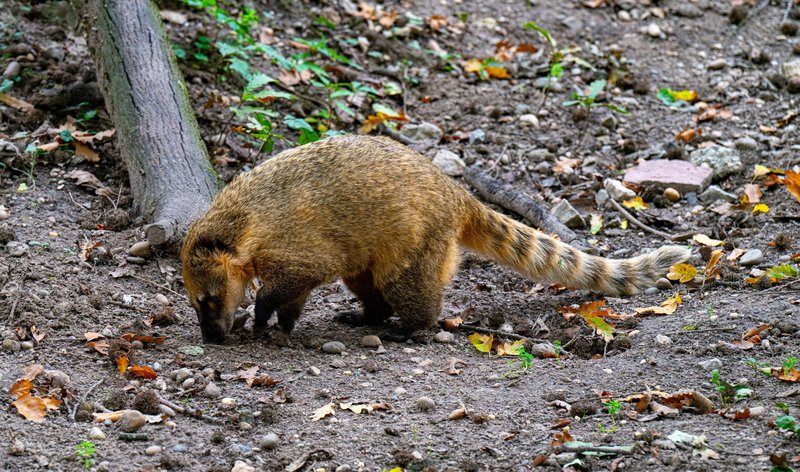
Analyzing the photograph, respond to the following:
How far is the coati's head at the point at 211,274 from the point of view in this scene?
5977 mm

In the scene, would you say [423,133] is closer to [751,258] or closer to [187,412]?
[751,258]

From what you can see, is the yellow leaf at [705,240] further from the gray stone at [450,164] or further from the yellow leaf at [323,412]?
the yellow leaf at [323,412]

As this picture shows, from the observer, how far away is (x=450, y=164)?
28.6 feet

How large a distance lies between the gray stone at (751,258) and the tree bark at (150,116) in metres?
4.16

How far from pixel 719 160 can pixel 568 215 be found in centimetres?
169

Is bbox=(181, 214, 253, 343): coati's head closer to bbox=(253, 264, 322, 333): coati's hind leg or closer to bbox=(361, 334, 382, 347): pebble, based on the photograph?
bbox=(253, 264, 322, 333): coati's hind leg

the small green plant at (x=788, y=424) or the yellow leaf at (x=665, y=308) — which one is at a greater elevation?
the small green plant at (x=788, y=424)

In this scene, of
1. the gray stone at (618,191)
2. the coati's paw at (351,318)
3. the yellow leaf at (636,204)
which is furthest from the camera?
the gray stone at (618,191)

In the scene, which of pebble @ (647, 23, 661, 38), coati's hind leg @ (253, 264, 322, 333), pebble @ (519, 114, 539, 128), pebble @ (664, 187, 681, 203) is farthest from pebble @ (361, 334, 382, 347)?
pebble @ (647, 23, 661, 38)

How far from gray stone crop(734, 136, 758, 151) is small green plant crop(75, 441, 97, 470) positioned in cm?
689

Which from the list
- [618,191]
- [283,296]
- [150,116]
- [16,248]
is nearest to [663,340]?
[283,296]

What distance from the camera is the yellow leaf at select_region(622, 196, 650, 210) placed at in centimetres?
807

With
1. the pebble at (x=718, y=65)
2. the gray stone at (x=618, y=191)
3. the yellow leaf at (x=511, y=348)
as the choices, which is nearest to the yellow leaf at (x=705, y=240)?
the gray stone at (x=618, y=191)

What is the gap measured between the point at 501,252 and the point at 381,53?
4.66 meters
